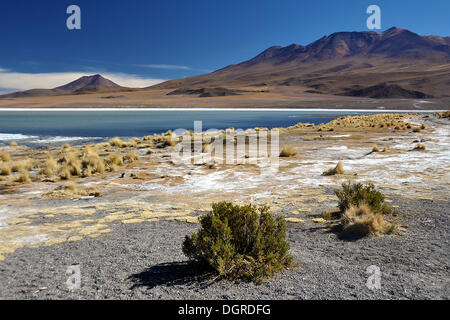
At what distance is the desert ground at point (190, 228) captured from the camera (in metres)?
3.72

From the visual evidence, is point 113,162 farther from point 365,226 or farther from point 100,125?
point 100,125

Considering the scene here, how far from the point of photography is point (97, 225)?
20.1ft

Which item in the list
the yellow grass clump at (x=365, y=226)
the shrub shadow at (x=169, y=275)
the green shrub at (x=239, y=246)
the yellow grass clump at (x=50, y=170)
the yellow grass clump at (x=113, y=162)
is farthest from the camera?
the yellow grass clump at (x=113, y=162)

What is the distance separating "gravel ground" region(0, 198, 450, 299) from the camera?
11.8 ft

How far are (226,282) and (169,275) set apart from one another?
0.68 meters

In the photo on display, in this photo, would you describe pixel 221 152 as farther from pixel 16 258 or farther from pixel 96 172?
pixel 16 258

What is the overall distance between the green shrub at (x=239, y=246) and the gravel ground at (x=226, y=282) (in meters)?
0.15

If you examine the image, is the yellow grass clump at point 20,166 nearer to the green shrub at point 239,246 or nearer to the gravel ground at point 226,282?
the gravel ground at point 226,282

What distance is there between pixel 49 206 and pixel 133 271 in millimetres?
4515

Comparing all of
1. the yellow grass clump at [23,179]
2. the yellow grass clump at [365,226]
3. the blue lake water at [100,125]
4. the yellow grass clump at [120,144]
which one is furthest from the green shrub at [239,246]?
the blue lake water at [100,125]

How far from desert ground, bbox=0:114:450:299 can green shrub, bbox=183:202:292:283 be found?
0.55 feet

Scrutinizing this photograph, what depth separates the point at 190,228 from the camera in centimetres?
598

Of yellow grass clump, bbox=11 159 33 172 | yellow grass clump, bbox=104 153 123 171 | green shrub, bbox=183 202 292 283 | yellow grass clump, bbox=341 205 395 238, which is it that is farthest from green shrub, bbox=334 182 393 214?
yellow grass clump, bbox=11 159 33 172

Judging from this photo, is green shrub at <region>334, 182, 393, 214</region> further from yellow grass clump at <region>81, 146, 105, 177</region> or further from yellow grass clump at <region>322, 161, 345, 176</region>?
yellow grass clump at <region>81, 146, 105, 177</region>
